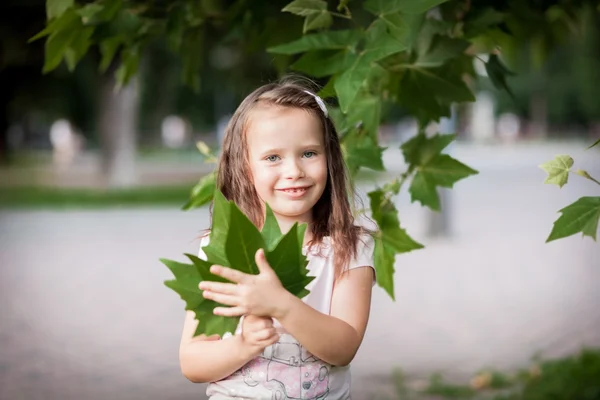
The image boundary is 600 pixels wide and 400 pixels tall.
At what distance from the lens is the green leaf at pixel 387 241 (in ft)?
5.72

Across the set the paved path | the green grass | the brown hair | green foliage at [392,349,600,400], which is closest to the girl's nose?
the brown hair

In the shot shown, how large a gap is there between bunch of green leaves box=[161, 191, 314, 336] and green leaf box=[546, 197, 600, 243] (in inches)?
19.2

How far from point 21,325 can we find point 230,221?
19.3 ft

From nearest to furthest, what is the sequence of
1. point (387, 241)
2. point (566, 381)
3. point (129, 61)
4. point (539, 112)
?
point (387, 241) < point (129, 61) < point (566, 381) < point (539, 112)

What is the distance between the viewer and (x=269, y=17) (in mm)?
2621

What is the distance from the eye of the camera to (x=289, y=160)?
5.09ft

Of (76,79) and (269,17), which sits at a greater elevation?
(76,79)

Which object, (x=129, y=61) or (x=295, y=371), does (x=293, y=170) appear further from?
(x=129, y=61)

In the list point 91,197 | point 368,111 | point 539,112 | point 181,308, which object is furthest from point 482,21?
point 539,112

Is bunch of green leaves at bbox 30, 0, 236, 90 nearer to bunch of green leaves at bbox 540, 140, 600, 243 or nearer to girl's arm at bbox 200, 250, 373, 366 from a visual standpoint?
girl's arm at bbox 200, 250, 373, 366

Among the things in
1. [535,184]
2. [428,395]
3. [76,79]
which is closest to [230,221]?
[428,395]

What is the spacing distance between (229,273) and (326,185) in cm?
49

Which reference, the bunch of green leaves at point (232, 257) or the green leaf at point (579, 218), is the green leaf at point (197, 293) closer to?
the bunch of green leaves at point (232, 257)

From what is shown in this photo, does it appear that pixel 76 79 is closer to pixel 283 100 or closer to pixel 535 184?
pixel 535 184
